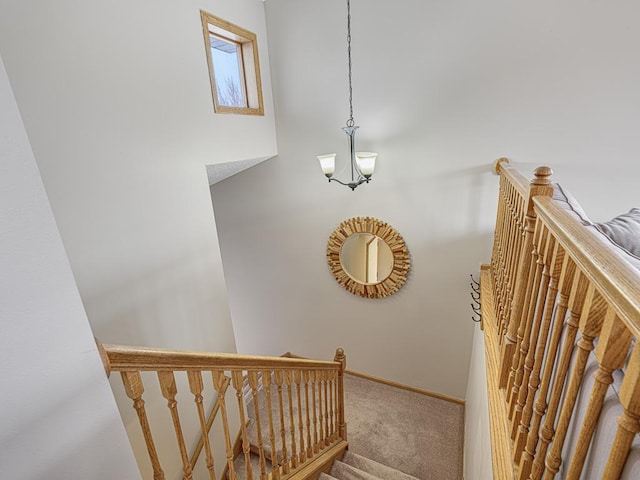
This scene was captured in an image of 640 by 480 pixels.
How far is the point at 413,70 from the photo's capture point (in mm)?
2688

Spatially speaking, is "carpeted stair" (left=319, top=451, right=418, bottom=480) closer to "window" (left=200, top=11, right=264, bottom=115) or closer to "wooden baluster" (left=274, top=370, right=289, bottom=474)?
"wooden baluster" (left=274, top=370, right=289, bottom=474)

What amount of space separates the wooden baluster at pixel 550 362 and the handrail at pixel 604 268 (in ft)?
0.18

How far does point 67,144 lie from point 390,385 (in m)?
3.70

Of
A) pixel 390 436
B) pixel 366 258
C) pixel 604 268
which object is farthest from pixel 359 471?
pixel 604 268

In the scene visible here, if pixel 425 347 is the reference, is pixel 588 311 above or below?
above

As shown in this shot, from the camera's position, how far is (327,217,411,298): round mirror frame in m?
3.19

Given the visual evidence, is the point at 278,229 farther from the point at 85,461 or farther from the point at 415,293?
the point at 85,461

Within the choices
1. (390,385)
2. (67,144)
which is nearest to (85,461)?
(67,144)

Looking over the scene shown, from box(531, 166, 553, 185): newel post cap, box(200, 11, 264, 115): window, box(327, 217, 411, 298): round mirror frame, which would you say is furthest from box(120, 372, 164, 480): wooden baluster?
box(327, 217, 411, 298): round mirror frame

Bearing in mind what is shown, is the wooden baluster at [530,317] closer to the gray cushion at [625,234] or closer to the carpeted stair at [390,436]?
the gray cushion at [625,234]

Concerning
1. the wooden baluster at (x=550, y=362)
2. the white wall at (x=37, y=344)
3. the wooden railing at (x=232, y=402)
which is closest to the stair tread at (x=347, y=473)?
the wooden railing at (x=232, y=402)

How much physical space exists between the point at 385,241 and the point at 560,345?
2.42 metres

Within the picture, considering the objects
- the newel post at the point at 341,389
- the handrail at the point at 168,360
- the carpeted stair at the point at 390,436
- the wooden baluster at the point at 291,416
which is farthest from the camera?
the carpeted stair at the point at 390,436

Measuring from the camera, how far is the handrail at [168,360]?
2.74 feet
